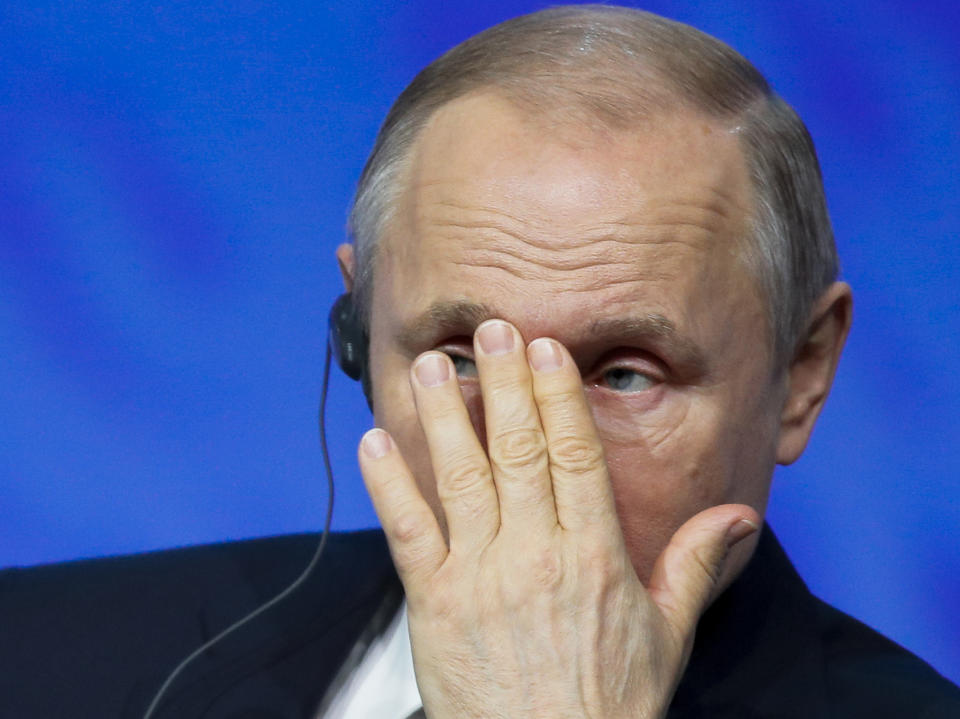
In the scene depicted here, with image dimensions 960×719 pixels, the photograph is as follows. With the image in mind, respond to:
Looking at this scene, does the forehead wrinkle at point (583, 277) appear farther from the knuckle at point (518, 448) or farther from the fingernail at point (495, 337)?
the knuckle at point (518, 448)

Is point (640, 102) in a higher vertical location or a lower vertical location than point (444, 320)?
higher

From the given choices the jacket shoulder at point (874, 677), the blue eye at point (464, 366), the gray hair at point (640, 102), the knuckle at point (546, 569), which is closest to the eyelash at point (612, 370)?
the blue eye at point (464, 366)

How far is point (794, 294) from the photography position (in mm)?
2004

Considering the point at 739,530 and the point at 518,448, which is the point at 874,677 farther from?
the point at 518,448

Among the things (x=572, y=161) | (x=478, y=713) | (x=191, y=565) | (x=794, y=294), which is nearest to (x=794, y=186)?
(x=794, y=294)

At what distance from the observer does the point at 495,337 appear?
5.45ft

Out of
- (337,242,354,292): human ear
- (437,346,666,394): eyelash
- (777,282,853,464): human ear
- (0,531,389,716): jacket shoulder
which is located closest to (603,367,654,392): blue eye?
(437,346,666,394): eyelash

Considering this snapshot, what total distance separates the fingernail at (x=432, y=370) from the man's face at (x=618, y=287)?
0.16 meters

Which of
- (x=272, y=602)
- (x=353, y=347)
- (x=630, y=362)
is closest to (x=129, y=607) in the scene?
(x=272, y=602)

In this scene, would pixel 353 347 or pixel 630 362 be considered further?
pixel 353 347

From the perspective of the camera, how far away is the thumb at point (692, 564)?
166cm

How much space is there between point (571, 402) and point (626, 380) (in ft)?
0.83

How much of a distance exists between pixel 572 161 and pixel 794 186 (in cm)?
44

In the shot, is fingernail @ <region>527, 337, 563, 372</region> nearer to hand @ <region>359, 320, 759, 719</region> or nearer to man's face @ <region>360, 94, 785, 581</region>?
hand @ <region>359, 320, 759, 719</region>
